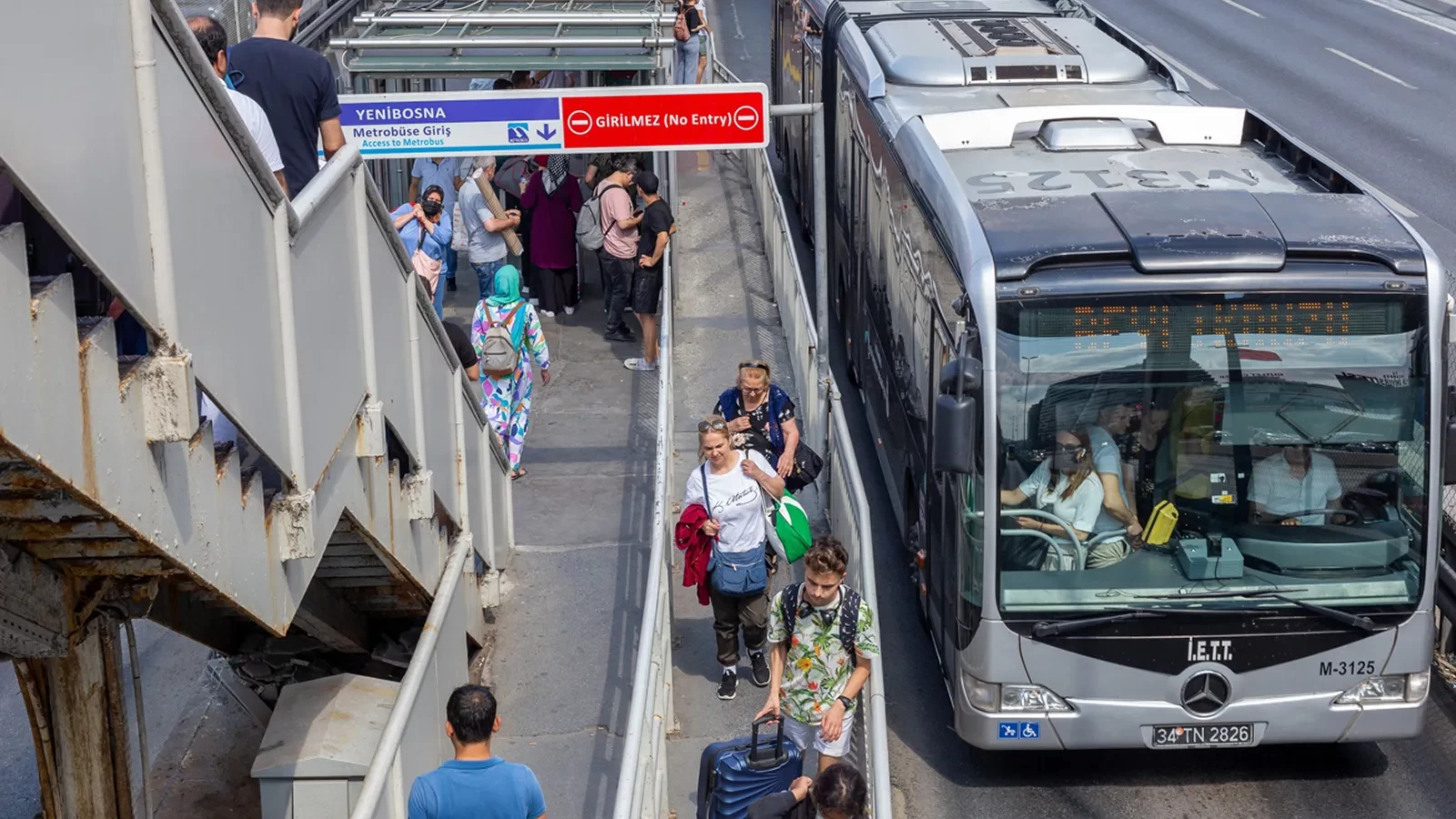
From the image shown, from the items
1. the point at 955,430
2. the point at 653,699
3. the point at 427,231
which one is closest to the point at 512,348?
the point at 427,231

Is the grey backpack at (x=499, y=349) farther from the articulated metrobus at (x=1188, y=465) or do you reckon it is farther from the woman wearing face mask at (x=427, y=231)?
the articulated metrobus at (x=1188, y=465)

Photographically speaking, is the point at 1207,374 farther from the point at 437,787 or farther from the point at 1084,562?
the point at 437,787

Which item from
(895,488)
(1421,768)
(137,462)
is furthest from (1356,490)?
(137,462)

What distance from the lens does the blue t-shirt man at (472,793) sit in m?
5.28

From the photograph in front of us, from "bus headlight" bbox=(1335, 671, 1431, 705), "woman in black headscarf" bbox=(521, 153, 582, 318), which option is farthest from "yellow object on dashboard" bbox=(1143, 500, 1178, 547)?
"woman in black headscarf" bbox=(521, 153, 582, 318)

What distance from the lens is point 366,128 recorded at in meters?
9.70

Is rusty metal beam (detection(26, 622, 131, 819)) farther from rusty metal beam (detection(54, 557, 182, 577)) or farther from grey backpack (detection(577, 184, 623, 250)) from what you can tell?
grey backpack (detection(577, 184, 623, 250))

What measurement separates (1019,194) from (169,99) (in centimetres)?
504

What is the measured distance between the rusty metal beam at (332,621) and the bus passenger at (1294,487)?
14.3 feet

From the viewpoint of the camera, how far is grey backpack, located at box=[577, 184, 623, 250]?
14.0 metres

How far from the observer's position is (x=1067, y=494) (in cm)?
734

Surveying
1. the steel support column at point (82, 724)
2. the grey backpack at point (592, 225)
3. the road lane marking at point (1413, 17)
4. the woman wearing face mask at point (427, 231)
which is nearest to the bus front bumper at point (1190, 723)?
the steel support column at point (82, 724)

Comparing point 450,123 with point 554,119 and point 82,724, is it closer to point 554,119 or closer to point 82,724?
point 554,119

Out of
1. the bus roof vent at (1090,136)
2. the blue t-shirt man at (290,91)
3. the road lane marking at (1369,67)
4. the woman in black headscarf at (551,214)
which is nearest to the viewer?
the blue t-shirt man at (290,91)
